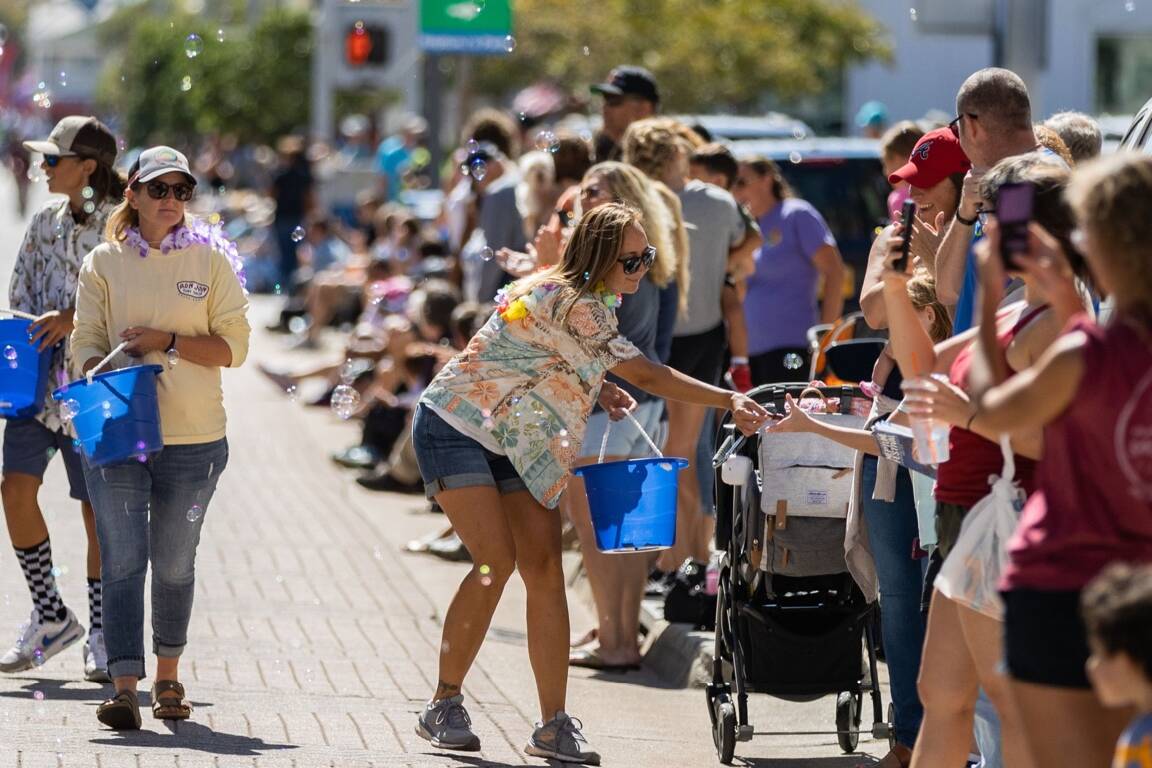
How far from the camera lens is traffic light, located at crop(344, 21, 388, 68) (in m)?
21.0

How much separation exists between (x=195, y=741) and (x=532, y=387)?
159 centimetres

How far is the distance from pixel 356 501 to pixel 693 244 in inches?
172

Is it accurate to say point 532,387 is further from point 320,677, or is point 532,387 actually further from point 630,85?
point 630,85

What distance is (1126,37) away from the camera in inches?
1460

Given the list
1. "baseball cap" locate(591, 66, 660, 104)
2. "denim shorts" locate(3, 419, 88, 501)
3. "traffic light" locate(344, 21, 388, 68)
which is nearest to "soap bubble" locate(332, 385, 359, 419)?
"denim shorts" locate(3, 419, 88, 501)

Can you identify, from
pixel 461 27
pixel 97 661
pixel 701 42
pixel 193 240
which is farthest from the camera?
pixel 701 42

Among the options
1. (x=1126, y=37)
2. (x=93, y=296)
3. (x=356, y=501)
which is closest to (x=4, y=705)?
(x=93, y=296)

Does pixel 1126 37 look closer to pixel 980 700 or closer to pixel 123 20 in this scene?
pixel 980 700

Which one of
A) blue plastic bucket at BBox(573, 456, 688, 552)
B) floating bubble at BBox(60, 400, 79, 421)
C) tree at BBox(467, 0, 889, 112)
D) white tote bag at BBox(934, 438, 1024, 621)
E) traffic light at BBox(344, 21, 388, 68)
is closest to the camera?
white tote bag at BBox(934, 438, 1024, 621)

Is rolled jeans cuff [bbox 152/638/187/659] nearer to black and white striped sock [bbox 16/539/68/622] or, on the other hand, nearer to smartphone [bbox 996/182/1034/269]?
black and white striped sock [bbox 16/539/68/622]

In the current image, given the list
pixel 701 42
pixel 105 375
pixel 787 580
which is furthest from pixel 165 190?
pixel 701 42

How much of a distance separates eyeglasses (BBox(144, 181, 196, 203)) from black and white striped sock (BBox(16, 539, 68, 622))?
5.65 feet

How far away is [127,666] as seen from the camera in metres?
6.61

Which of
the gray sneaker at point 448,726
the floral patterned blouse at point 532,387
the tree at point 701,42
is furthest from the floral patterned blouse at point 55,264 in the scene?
the tree at point 701,42
